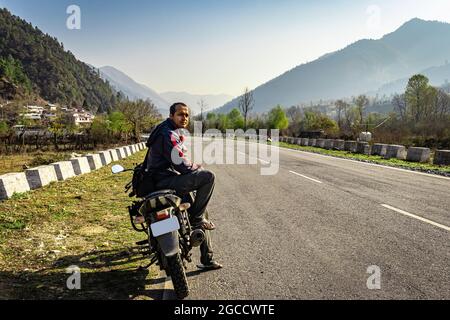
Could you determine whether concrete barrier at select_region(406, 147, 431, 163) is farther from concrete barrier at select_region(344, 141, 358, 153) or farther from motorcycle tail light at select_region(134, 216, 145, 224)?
motorcycle tail light at select_region(134, 216, 145, 224)

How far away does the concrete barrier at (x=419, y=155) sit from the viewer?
1928 cm

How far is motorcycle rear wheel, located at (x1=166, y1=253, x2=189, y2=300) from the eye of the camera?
3818 mm

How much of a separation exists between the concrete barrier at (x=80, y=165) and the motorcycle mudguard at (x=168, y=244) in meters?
9.82

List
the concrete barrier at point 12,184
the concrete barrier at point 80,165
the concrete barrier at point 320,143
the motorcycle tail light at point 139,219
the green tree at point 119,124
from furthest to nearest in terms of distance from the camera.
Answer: the green tree at point 119,124
the concrete barrier at point 320,143
the concrete barrier at point 80,165
the concrete barrier at point 12,184
the motorcycle tail light at point 139,219

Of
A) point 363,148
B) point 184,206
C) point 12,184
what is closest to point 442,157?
point 363,148

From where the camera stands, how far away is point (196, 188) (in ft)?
15.1

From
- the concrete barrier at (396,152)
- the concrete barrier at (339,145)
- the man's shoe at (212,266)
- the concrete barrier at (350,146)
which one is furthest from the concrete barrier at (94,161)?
the concrete barrier at (339,145)

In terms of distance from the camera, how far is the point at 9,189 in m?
8.30

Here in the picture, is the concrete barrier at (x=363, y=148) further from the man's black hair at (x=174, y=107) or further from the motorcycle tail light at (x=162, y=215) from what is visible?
the motorcycle tail light at (x=162, y=215)

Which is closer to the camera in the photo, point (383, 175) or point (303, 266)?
point (303, 266)
